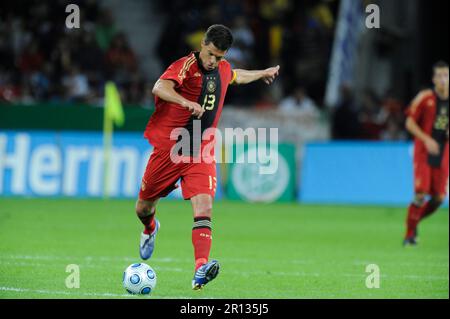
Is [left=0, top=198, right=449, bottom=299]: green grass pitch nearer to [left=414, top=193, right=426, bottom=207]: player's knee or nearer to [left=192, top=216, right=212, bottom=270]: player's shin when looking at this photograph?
[left=192, top=216, right=212, bottom=270]: player's shin

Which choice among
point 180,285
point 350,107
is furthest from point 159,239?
point 350,107

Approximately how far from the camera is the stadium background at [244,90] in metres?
21.2

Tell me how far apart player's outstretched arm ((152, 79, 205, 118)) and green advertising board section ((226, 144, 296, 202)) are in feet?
39.0

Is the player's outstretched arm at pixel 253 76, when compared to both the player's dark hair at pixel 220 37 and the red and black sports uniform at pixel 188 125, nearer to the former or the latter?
the red and black sports uniform at pixel 188 125

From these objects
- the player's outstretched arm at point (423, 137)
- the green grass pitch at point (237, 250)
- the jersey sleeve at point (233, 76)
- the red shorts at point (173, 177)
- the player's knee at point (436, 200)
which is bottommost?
the green grass pitch at point (237, 250)

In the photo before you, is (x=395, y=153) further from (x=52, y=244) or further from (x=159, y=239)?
(x=52, y=244)

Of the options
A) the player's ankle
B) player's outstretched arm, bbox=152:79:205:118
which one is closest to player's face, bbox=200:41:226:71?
player's outstretched arm, bbox=152:79:205:118

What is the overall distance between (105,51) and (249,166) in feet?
16.3

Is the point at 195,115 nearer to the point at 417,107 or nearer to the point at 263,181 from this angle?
the point at 417,107

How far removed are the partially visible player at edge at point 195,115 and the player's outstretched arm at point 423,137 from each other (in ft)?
13.5

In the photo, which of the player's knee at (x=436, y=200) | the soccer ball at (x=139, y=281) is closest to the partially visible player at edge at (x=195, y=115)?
the soccer ball at (x=139, y=281)

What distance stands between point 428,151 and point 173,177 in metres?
5.29

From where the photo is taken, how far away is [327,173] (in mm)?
21953
